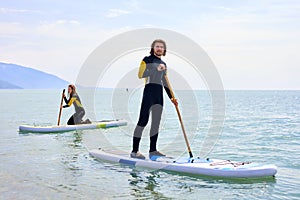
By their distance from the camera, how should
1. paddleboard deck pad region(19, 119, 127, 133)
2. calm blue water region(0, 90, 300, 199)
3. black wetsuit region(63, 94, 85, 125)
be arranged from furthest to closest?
paddleboard deck pad region(19, 119, 127, 133), black wetsuit region(63, 94, 85, 125), calm blue water region(0, 90, 300, 199)

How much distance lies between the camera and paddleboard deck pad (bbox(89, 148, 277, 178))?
8.60 m

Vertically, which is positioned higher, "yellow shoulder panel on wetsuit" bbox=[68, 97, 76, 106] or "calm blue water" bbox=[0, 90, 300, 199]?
"yellow shoulder panel on wetsuit" bbox=[68, 97, 76, 106]

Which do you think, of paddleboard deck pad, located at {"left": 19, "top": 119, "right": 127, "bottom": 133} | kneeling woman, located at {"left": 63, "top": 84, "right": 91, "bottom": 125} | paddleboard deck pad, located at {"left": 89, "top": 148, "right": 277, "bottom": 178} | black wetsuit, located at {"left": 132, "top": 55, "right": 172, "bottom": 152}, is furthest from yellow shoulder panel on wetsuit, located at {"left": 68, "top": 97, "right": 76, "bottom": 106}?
black wetsuit, located at {"left": 132, "top": 55, "right": 172, "bottom": 152}

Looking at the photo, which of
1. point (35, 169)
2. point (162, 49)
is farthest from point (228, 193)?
point (35, 169)

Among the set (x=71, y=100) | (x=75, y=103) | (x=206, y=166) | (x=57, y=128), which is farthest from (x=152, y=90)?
(x=57, y=128)

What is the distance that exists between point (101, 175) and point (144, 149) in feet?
17.0

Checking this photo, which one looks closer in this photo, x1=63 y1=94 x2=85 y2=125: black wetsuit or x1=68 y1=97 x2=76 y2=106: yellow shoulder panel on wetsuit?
x1=68 y1=97 x2=76 y2=106: yellow shoulder panel on wetsuit

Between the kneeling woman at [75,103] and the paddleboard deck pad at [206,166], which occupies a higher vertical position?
the kneeling woman at [75,103]

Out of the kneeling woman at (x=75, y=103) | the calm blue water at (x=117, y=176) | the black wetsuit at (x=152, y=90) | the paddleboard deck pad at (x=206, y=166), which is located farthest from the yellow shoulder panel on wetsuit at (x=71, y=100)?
the black wetsuit at (x=152, y=90)

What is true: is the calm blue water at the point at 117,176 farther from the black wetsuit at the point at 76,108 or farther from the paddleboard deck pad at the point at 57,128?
the black wetsuit at the point at 76,108

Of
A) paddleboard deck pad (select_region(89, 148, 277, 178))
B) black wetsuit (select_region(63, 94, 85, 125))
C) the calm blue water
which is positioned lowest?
the calm blue water

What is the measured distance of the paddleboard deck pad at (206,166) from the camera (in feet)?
28.2

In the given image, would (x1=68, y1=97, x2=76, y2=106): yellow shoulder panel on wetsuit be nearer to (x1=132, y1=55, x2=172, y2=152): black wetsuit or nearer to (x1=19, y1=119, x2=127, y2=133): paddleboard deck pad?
(x1=19, y1=119, x2=127, y2=133): paddleboard deck pad

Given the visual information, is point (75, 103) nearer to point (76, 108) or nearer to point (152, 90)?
point (76, 108)
